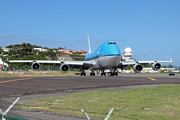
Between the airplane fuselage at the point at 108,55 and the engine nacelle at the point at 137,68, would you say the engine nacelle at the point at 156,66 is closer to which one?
the engine nacelle at the point at 137,68

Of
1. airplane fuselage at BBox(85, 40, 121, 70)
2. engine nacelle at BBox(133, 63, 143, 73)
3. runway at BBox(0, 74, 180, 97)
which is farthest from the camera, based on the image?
engine nacelle at BBox(133, 63, 143, 73)

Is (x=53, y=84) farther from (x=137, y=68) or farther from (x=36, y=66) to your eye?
(x=137, y=68)

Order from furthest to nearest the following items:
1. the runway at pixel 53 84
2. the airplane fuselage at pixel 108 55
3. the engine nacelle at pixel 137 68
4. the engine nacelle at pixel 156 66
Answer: the engine nacelle at pixel 156 66 < the engine nacelle at pixel 137 68 < the airplane fuselage at pixel 108 55 < the runway at pixel 53 84

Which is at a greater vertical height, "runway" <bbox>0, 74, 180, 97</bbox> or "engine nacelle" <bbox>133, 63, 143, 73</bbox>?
"engine nacelle" <bbox>133, 63, 143, 73</bbox>

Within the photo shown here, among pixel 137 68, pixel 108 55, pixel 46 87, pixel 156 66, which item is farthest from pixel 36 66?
pixel 46 87

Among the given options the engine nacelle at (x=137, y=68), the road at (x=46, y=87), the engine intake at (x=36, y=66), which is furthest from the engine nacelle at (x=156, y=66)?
the engine intake at (x=36, y=66)

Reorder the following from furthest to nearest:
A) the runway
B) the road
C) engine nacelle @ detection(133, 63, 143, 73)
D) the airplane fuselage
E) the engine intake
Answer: the engine intake → engine nacelle @ detection(133, 63, 143, 73) → the airplane fuselage → the runway → the road

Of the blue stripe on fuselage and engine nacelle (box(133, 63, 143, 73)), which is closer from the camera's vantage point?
the blue stripe on fuselage

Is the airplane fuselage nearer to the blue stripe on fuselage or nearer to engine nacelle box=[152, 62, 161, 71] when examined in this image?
the blue stripe on fuselage

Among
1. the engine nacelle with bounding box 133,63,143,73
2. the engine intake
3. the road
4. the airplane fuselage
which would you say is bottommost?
the road

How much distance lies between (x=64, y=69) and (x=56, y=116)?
36.8 meters

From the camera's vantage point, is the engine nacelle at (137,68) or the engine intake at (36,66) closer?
the engine nacelle at (137,68)

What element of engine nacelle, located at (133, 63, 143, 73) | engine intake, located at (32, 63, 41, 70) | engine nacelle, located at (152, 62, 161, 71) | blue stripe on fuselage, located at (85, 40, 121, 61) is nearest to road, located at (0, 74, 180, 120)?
blue stripe on fuselage, located at (85, 40, 121, 61)

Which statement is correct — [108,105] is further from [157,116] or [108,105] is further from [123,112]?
[157,116]
